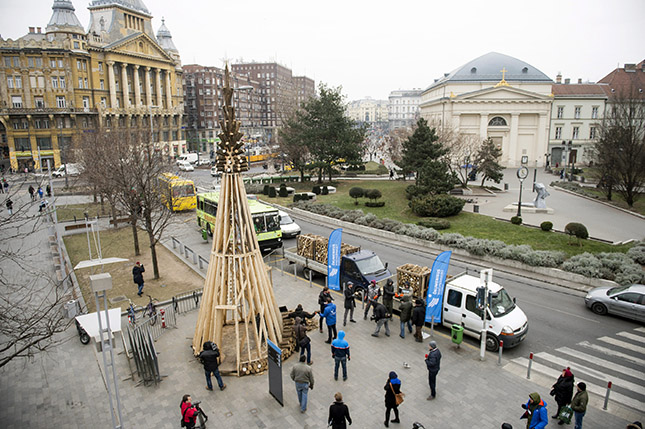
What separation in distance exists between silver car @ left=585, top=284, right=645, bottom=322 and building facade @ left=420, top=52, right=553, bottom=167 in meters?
50.5

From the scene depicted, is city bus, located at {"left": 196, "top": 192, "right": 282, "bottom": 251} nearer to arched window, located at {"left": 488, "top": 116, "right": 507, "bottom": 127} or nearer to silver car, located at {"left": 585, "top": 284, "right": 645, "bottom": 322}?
silver car, located at {"left": 585, "top": 284, "right": 645, "bottom": 322}

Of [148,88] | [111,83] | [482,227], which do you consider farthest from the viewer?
[148,88]

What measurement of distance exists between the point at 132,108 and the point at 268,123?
5733 centimetres

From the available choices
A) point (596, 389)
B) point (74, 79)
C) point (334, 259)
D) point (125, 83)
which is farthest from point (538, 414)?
point (125, 83)

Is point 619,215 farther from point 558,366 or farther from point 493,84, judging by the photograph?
point 493,84

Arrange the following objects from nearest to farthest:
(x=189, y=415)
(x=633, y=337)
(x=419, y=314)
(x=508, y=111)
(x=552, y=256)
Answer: (x=189, y=415) → (x=419, y=314) → (x=633, y=337) → (x=552, y=256) → (x=508, y=111)

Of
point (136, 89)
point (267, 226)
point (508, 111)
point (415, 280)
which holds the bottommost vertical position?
point (415, 280)

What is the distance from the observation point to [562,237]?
74.9ft

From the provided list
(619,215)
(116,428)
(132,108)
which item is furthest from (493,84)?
(116,428)

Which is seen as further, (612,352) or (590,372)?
(612,352)

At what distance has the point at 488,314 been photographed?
12.4 m

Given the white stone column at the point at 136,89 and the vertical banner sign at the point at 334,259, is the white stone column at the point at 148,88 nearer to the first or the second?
the white stone column at the point at 136,89

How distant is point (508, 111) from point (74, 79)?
6831cm

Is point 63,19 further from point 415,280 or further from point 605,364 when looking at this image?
point 605,364
